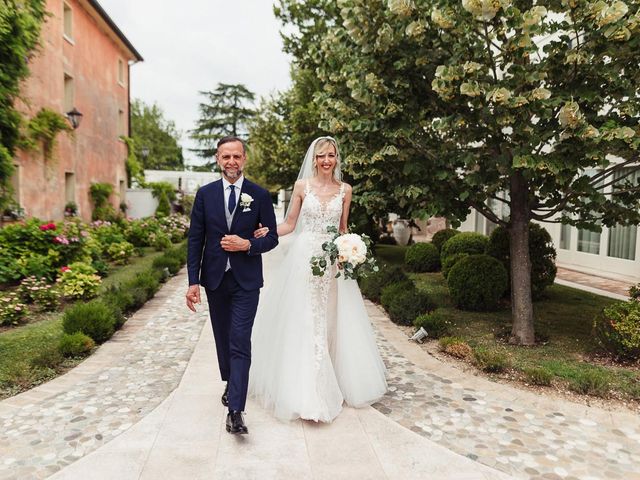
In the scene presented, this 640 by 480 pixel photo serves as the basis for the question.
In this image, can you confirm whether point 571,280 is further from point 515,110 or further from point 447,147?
point 515,110

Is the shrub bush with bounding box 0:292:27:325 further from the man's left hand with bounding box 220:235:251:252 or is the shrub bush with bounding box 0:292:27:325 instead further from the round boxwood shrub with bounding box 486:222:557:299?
the round boxwood shrub with bounding box 486:222:557:299

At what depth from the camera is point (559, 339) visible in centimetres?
655

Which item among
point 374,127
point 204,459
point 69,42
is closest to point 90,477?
point 204,459

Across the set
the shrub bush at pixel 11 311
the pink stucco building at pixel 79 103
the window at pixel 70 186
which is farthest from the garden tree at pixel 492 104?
the window at pixel 70 186

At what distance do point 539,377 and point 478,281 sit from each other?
307cm

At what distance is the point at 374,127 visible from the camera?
19.0 feet

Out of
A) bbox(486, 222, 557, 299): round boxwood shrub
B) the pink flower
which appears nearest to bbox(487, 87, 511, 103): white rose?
bbox(486, 222, 557, 299): round boxwood shrub

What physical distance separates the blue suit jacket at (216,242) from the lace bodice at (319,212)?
722 millimetres

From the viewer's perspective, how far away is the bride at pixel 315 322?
4.08m

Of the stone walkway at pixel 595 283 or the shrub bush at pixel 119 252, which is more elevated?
the shrub bush at pixel 119 252

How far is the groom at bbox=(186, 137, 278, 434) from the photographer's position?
11.8 ft

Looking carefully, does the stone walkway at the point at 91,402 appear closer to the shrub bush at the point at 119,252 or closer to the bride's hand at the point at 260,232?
the bride's hand at the point at 260,232

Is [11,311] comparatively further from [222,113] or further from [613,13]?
[222,113]

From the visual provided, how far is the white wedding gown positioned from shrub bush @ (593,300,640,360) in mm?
2880
